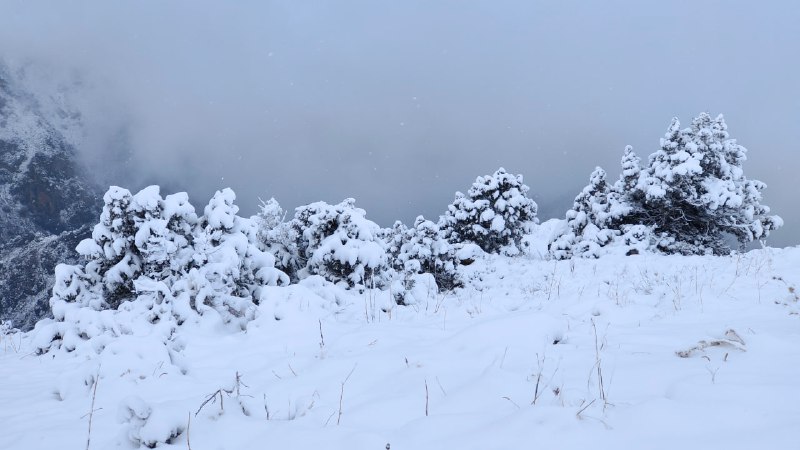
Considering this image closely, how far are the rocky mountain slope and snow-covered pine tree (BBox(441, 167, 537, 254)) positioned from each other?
223 ft

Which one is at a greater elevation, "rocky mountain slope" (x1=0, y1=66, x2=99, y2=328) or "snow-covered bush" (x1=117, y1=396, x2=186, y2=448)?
"rocky mountain slope" (x1=0, y1=66, x2=99, y2=328)

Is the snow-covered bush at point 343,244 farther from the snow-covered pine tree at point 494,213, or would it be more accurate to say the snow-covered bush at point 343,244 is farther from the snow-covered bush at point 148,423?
the snow-covered pine tree at point 494,213

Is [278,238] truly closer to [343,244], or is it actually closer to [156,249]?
[343,244]

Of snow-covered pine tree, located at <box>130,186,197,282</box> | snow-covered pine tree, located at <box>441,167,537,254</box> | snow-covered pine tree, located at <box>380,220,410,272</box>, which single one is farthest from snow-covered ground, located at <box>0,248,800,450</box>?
snow-covered pine tree, located at <box>441,167,537,254</box>

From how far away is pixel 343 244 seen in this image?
1238 centimetres

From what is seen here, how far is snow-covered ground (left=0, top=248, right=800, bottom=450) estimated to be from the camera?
1635 millimetres

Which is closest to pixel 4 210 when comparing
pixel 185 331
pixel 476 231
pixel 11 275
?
pixel 11 275

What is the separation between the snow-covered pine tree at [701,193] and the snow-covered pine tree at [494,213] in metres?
9.11

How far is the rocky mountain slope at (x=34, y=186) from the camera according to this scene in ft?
273

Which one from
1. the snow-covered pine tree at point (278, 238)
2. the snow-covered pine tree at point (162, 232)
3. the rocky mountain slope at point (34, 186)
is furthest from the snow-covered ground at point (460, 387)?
the rocky mountain slope at point (34, 186)

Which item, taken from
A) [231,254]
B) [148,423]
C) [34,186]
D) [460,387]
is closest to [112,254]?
[231,254]

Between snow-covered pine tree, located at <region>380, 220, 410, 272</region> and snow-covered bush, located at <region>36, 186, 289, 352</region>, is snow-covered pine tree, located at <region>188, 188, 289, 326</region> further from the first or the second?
snow-covered pine tree, located at <region>380, 220, 410, 272</region>

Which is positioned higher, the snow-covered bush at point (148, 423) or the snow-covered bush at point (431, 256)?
the snow-covered bush at point (431, 256)

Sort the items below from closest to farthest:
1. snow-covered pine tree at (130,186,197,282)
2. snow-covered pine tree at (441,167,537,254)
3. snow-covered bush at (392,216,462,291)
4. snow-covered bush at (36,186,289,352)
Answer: snow-covered bush at (36,186,289,352)
snow-covered pine tree at (130,186,197,282)
snow-covered bush at (392,216,462,291)
snow-covered pine tree at (441,167,537,254)
